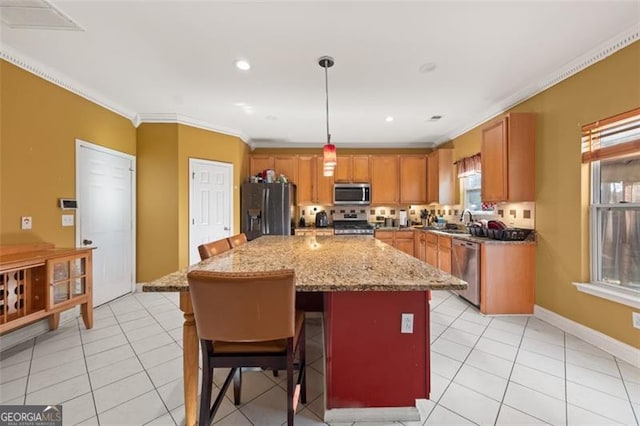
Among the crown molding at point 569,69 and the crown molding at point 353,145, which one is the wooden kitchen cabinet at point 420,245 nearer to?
the crown molding at point 353,145

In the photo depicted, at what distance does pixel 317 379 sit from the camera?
73.9 inches

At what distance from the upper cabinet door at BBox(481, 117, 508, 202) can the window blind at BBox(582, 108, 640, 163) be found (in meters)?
0.71

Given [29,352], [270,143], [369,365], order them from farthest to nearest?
1. [270,143]
2. [29,352]
3. [369,365]

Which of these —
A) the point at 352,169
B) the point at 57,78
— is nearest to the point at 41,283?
the point at 57,78

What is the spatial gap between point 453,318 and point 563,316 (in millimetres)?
994

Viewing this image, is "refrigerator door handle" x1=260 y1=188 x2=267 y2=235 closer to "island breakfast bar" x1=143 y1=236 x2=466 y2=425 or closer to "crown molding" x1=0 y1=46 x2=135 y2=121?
"crown molding" x1=0 y1=46 x2=135 y2=121

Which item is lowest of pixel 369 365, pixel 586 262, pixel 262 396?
pixel 262 396

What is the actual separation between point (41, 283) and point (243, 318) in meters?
2.36

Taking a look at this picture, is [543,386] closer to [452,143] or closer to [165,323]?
[165,323]

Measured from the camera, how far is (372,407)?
150cm

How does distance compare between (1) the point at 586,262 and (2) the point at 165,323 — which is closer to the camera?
(1) the point at 586,262

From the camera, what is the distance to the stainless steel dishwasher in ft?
10.1

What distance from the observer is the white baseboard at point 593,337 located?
205cm

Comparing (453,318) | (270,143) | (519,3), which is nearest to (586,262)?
(453,318)
